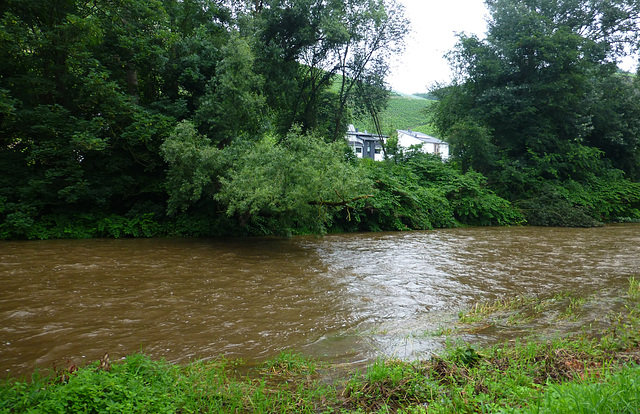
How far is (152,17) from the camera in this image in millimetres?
13930

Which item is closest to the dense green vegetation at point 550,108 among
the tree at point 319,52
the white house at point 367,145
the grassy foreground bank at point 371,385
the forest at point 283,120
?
the forest at point 283,120

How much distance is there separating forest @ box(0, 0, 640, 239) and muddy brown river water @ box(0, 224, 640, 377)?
72.3 inches

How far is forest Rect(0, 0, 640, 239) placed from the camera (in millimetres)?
12008

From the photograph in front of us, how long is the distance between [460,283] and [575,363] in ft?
15.0

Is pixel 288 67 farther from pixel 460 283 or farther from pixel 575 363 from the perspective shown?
pixel 575 363

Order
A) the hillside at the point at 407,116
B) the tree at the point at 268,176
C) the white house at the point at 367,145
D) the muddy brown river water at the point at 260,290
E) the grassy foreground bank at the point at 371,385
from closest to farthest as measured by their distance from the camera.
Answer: the grassy foreground bank at the point at 371,385, the muddy brown river water at the point at 260,290, the tree at the point at 268,176, the white house at the point at 367,145, the hillside at the point at 407,116

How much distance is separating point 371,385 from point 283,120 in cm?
1916

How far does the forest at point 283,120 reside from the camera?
12008 mm

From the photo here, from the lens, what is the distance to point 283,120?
21406 mm

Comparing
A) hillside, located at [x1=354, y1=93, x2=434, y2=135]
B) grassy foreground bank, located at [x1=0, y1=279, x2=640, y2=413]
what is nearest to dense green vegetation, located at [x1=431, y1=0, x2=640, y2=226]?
grassy foreground bank, located at [x1=0, y1=279, x2=640, y2=413]

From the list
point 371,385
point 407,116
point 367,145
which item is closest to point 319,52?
point 371,385

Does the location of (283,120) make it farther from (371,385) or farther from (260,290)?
(371,385)

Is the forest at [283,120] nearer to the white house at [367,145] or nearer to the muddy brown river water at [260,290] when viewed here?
the muddy brown river water at [260,290]

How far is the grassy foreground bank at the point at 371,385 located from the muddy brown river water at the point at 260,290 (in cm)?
75
